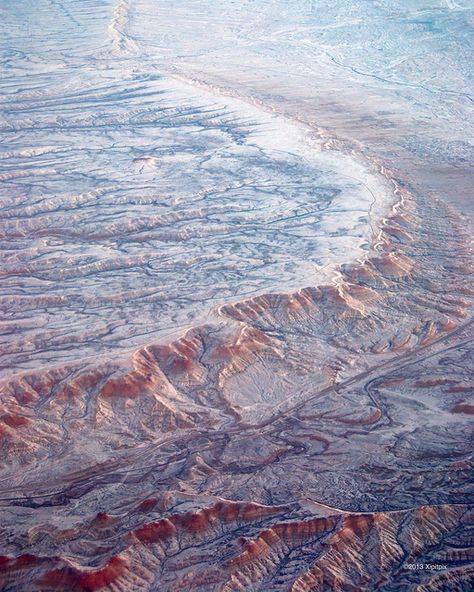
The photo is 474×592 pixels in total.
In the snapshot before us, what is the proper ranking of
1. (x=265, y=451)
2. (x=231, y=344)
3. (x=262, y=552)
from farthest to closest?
(x=231, y=344) < (x=265, y=451) < (x=262, y=552)

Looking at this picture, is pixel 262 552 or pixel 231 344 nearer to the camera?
pixel 262 552

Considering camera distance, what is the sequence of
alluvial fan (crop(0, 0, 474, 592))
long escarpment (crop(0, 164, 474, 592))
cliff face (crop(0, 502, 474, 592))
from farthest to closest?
1. alluvial fan (crop(0, 0, 474, 592))
2. long escarpment (crop(0, 164, 474, 592))
3. cliff face (crop(0, 502, 474, 592))

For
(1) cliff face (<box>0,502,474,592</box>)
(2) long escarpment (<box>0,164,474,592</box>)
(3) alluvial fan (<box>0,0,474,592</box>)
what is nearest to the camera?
(1) cliff face (<box>0,502,474,592</box>)

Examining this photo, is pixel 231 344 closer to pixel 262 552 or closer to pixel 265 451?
pixel 265 451

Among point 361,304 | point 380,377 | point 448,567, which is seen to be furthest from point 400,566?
point 361,304

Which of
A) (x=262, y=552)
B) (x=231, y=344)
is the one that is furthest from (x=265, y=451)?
(x=231, y=344)

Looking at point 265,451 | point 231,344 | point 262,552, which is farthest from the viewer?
point 231,344

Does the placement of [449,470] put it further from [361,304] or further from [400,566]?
[361,304]

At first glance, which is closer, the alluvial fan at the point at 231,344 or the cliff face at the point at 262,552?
the cliff face at the point at 262,552

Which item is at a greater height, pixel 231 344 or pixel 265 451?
pixel 231 344
